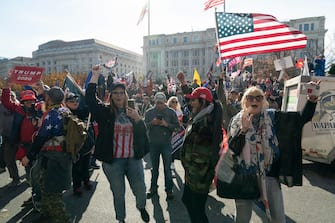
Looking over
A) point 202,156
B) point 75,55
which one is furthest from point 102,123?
point 75,55

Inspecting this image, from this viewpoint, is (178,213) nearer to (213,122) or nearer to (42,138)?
(213,122)

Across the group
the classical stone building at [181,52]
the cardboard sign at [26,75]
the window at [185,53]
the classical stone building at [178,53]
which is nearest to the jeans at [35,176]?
the cardboard sign at [26,75]

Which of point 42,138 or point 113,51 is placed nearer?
point 42,138

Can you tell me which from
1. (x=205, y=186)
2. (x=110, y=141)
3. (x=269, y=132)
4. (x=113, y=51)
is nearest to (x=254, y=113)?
(x=269, y=132)

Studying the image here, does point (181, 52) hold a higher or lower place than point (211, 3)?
higher

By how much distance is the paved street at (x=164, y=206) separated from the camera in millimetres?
4352

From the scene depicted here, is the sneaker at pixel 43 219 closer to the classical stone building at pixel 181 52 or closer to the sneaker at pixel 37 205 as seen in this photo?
the sneaker at pixel 37 205

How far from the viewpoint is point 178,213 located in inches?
178

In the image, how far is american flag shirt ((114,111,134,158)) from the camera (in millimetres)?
3600

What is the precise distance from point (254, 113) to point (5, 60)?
12660cm

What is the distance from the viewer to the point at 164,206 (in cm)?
482

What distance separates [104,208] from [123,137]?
1814 millimetres

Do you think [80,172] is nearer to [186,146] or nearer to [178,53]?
[186,146]

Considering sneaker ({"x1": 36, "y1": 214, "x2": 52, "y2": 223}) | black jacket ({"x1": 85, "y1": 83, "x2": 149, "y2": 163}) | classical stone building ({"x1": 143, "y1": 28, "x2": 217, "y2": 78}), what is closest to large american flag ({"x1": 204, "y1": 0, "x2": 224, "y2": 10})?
black jacket ({"x1": 85, "y1": 83, "x2": 149, "y2": 163})
